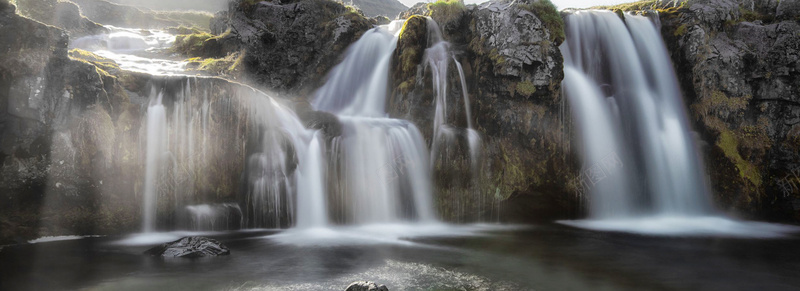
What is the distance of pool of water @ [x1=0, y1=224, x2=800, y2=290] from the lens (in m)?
6.57

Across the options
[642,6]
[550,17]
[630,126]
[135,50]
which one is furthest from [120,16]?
[630,126]

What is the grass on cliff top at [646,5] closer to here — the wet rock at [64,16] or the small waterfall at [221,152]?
the small waterfall at [221,152]

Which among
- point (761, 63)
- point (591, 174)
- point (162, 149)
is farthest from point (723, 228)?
point (162, 149)

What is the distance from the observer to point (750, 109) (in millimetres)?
13477

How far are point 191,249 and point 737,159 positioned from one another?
14.9 meters

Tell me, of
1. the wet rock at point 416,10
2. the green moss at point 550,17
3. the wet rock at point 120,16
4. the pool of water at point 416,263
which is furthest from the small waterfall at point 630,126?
the wet rock at point 120,16

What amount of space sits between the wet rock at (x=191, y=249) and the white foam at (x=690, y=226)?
906cm

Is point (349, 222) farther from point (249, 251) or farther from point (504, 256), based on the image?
point (504, 256)

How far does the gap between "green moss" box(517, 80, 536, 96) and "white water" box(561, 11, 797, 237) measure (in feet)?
5.19

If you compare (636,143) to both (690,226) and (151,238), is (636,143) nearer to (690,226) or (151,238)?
(690,226)

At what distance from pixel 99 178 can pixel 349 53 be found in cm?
908

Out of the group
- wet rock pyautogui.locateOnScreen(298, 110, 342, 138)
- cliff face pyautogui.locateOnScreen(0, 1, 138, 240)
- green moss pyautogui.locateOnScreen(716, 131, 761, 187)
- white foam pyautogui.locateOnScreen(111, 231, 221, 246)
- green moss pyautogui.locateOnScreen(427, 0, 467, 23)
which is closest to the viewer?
cliff face pyautogui.locateOnScreen(0, 1, 138, 240)

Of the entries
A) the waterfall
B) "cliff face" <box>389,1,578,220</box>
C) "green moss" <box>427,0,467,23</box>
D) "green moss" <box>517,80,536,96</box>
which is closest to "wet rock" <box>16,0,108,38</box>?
the waterfall

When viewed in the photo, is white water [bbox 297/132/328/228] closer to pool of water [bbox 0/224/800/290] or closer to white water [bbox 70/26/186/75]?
pool of water [bbox 0/224/800/290]
